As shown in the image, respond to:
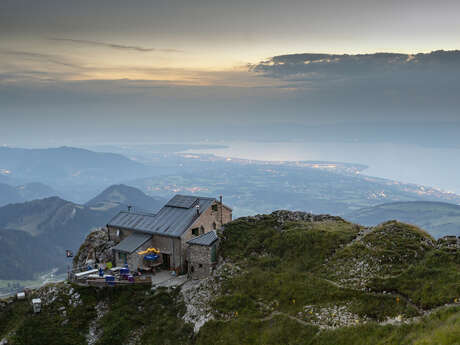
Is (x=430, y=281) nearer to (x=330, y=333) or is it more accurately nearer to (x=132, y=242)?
(x=330, y=333)

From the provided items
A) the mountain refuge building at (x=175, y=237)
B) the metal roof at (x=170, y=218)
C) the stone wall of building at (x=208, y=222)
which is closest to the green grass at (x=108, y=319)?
the mountain refuge building at (x=175, y=237)

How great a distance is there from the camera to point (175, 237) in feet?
186

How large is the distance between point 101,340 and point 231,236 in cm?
2375

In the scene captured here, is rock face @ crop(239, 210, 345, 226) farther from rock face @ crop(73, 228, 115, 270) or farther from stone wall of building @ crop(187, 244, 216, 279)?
rock face @ crop(73, 228, 115, 270)

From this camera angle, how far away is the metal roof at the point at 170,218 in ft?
194

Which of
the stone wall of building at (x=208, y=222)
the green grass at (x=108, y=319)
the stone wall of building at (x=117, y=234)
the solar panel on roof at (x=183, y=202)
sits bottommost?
the green grass at (x=108, y=319)

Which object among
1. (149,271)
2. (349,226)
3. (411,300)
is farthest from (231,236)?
(411,300)

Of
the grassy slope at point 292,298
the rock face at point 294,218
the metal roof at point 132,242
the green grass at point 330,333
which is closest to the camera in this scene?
the green grass at point 330,333

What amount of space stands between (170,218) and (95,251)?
17605 mm

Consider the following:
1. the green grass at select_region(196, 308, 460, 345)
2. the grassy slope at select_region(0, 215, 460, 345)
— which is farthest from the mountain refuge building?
the green grass at select_region(196, 308, 460, 345)

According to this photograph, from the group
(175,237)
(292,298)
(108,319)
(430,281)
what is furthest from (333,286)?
(108,319)

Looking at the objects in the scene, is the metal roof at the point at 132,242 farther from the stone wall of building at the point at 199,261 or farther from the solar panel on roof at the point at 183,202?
the stone wall of building at the point at 199,261

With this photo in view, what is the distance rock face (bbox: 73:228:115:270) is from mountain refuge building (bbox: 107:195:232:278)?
9.15 feet

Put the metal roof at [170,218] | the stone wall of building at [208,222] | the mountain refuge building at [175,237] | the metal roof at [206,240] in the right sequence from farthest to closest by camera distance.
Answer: the metal roof at [170,218], the stone wall of building at [208,222], the mountain refuge building at [175,237], the metal roof at [206,240]
